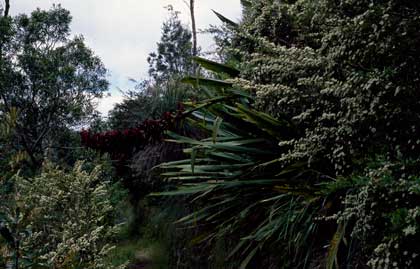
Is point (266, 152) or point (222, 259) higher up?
point (266, 152)

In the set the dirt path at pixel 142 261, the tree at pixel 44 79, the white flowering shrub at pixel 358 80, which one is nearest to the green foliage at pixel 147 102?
the dirt path at pixel 142 261

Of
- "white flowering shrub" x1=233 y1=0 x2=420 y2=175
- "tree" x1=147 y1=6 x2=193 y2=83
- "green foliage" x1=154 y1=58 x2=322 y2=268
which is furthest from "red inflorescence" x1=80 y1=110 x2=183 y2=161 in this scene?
"tree" x1=147 y1=6 x2=193 y2=83

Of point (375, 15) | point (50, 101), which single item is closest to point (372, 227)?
point (375, 15)

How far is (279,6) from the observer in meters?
3.61

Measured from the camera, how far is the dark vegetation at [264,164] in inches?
84.4

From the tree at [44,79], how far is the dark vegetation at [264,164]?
8.40 ft

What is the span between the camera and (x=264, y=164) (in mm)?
3455

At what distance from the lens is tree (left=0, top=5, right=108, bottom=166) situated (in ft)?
32.0

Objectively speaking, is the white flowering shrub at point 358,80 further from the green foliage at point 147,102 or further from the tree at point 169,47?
the tree at point 169,47

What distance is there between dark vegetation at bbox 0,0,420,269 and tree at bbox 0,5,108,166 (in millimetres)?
2559

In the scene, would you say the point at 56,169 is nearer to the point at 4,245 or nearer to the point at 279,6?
the point at 279,6

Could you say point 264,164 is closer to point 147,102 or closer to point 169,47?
point 147,102

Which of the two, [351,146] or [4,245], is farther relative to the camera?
[351,146]

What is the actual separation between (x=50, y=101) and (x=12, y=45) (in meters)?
1.35
